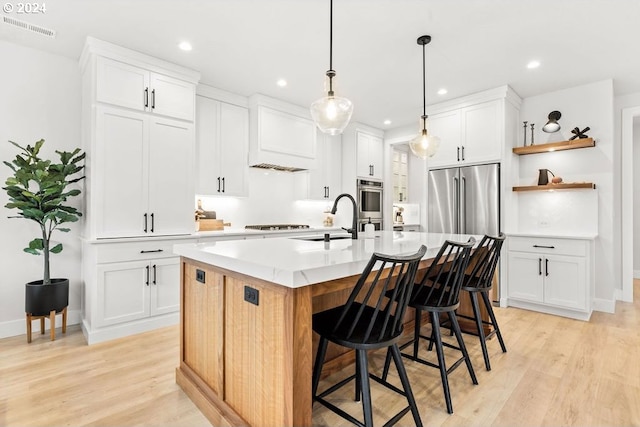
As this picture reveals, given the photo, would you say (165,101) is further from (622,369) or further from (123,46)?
(622,369)

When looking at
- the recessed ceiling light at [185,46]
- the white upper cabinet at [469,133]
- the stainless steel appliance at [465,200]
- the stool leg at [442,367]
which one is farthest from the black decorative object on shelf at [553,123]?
the recessed ceiling light at [185,46]

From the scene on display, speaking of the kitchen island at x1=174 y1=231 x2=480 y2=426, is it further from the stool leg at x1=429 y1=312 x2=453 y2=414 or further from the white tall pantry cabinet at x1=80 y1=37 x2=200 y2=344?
the white tall pantry cabinet at x1=80 y1=37 x2=200 y2=344

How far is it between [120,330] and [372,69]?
3667 mm

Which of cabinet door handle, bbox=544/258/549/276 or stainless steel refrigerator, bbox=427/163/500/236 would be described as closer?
cabinet door handle, bbox=544/258/549/276

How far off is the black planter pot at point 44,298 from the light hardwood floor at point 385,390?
0.98ft

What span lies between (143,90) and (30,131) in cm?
111

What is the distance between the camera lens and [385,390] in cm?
203

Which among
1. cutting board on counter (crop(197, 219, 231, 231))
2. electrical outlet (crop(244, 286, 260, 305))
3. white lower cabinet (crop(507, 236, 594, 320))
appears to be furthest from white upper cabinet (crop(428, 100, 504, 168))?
electrical outlet (crop(244, 286, 260, 305))

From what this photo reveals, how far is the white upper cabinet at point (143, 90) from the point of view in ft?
9.50

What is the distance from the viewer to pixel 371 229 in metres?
2.72

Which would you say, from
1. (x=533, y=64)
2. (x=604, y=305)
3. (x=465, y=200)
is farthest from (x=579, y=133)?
(x=604, y=305)

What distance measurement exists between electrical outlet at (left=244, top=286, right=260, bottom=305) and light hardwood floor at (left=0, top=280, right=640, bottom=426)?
0.82 m

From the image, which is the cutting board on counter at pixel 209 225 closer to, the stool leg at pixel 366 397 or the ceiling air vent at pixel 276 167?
the ceiling air vent at pixel 276 167

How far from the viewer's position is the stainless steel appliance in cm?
410
